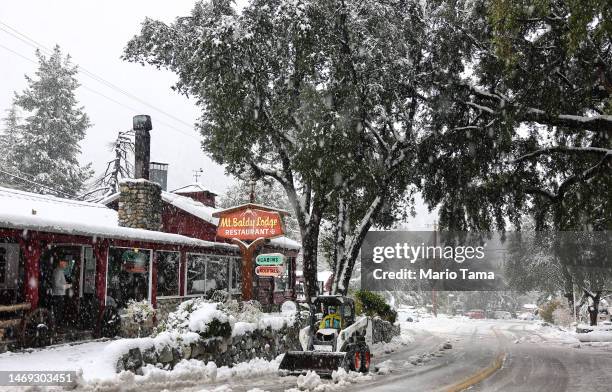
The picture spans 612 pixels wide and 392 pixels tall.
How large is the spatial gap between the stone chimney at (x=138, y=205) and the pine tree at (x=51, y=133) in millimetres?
23184

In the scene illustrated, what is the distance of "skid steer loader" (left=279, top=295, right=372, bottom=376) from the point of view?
12.0m

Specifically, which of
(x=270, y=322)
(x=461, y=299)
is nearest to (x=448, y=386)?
(x=270, y=322)

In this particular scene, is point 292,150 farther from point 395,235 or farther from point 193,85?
point 395,235

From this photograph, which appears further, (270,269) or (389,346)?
(389,346)

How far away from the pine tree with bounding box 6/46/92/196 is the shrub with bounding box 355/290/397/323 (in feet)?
84.9

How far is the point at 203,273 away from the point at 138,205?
16.0ft

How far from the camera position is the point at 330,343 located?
12875 mm

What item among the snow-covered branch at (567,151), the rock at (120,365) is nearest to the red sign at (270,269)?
the rock at (120,365)

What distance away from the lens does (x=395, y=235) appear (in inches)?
1731

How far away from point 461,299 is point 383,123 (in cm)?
7572

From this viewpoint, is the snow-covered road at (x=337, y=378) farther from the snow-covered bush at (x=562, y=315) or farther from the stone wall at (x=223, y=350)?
the snow-covered bush at (x=562, y=315)

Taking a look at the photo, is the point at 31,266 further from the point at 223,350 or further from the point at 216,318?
the point at 223,350

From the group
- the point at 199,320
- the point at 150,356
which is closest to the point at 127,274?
the point at 199,320

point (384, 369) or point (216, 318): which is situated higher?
point (216, 318)
